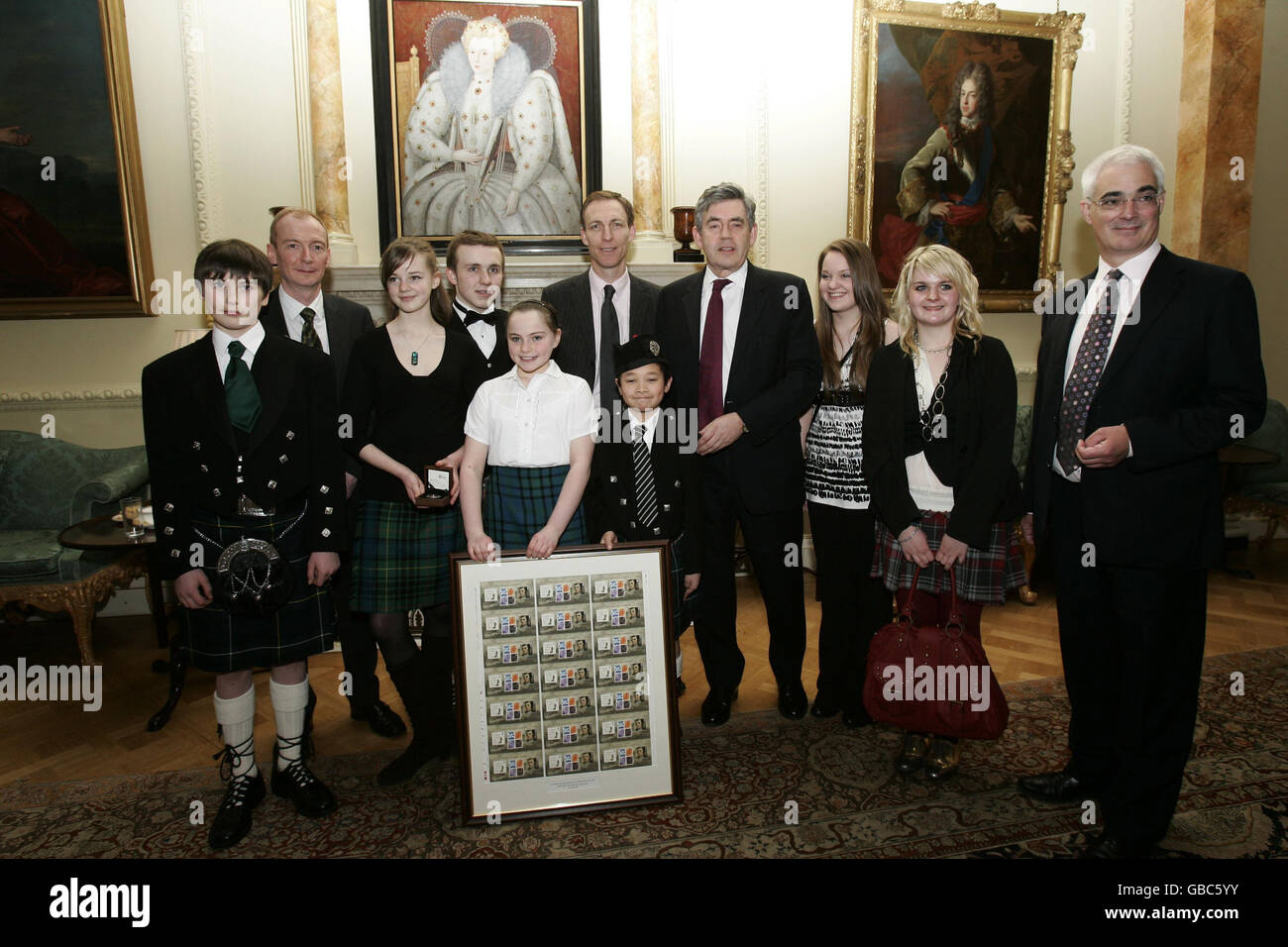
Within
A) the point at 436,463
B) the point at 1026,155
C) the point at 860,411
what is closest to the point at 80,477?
the point at 436,463

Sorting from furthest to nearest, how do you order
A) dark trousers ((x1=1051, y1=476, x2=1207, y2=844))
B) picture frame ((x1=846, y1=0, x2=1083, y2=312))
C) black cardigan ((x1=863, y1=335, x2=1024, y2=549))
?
picture frame ((x1=846, y1=0, x2=1083, y2=312)), black cardigan ((x1=863, y1=335, x2=1024, y2=549)), dark trousers ((x1=1051, y1=476, x2=1207, y2=844))

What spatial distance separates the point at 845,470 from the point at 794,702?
42.6 inches

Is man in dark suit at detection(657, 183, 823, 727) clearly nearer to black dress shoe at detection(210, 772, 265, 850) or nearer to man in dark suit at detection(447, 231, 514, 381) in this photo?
man in dark suit at detection(447, 231, 514, 381)

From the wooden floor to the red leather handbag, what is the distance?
A: 992 millimetres

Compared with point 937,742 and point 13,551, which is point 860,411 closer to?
point 937,742

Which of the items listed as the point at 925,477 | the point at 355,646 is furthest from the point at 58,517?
the point at 925,477

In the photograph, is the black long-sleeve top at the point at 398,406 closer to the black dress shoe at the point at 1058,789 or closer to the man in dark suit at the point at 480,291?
the man in dark suit at the point at 480,291

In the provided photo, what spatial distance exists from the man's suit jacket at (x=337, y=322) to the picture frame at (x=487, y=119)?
2.20 meters

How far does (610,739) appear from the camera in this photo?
2.69 metres

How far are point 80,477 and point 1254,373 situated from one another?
596 centimetres

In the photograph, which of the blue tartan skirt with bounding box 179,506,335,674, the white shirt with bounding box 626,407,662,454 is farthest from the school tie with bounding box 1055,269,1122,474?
the blue tartan skirt with bounding box 179,506,335,674

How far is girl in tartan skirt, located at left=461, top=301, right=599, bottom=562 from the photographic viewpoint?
265cm

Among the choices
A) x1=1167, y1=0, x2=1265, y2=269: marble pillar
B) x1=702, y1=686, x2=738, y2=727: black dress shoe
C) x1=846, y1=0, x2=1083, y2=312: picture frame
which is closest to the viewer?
x1=702, y1=686, x2=738, y2=727: black dress shoe

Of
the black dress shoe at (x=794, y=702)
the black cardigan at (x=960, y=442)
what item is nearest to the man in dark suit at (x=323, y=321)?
the black dress shoe at (x=794, y=702)
